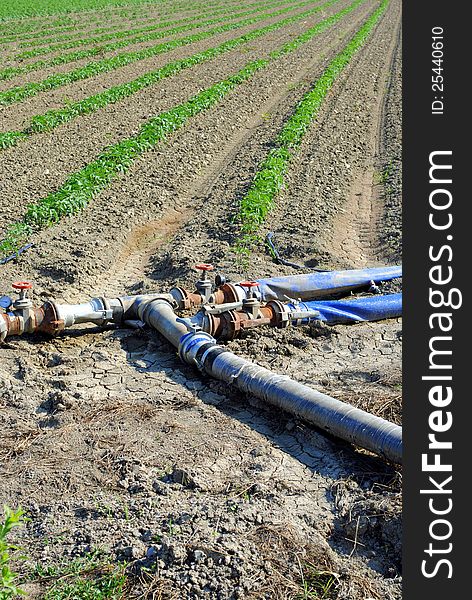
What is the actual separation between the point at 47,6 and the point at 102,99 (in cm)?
2769

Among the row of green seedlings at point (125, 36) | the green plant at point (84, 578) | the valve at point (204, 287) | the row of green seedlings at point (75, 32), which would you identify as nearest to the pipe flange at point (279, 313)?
the valve at point (204, 287)

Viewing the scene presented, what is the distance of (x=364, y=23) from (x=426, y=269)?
36079 millimetres

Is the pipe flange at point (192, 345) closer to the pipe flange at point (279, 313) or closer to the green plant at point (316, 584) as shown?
the pipe flange at point (279, 313)

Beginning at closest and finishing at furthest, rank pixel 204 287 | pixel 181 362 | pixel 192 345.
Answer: pixel 192 345, pixel 181 362, pixel 204 287

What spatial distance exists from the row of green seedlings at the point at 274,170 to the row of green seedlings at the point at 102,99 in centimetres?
429

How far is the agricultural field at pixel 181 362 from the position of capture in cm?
395

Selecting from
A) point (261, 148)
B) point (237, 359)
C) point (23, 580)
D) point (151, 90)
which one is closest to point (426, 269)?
point (237, 359)

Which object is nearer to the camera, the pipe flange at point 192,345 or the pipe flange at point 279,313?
the pipe flange at point 192,345

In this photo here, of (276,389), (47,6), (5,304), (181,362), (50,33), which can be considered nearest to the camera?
(276,389)

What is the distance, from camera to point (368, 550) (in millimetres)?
4117

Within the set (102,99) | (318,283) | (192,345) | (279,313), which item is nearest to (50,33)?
(102,99)

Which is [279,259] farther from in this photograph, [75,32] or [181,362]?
[75,32]

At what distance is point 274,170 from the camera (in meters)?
11.6

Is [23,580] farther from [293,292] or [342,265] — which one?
[342,265]
